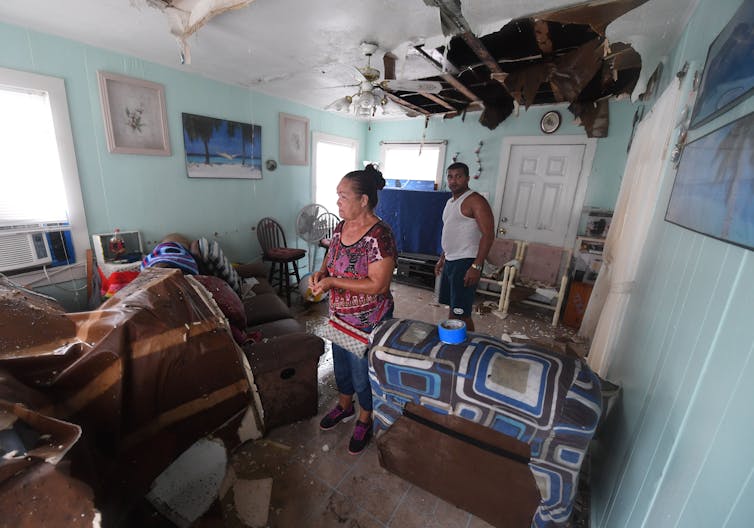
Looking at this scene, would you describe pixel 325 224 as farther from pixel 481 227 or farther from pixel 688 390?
pixel 688 390

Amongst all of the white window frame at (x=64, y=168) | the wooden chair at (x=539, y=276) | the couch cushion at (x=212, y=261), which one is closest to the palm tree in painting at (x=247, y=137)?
the couch cushion at (x=212, y=261)

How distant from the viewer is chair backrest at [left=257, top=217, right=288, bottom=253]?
3564mm

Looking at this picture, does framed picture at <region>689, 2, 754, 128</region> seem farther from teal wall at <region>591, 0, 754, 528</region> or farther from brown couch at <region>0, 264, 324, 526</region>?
brown couch at <region>0, 264, 324, 526</region>

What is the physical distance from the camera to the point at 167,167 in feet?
9.11

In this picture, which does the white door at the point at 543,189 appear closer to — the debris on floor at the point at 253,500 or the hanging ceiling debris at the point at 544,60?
the hanging ceiling debris at the point at 544,60

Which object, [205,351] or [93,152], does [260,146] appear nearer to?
[93,152]

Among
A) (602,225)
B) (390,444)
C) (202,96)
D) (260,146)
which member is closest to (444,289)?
(390,444)

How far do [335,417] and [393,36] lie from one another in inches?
92.6

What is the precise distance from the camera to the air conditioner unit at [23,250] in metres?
2.05

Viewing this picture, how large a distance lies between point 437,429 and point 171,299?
49.4 inches

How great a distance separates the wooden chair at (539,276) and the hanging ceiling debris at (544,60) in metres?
1.34

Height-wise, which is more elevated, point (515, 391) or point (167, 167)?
point (167, 167)

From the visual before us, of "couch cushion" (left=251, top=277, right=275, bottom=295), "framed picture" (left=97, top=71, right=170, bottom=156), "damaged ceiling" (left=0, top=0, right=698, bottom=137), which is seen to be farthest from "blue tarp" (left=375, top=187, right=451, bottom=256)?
"framed picture" (left=97, top=71, right=170, bottom=156)

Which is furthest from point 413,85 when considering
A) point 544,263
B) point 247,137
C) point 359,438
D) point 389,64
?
point 544,263
